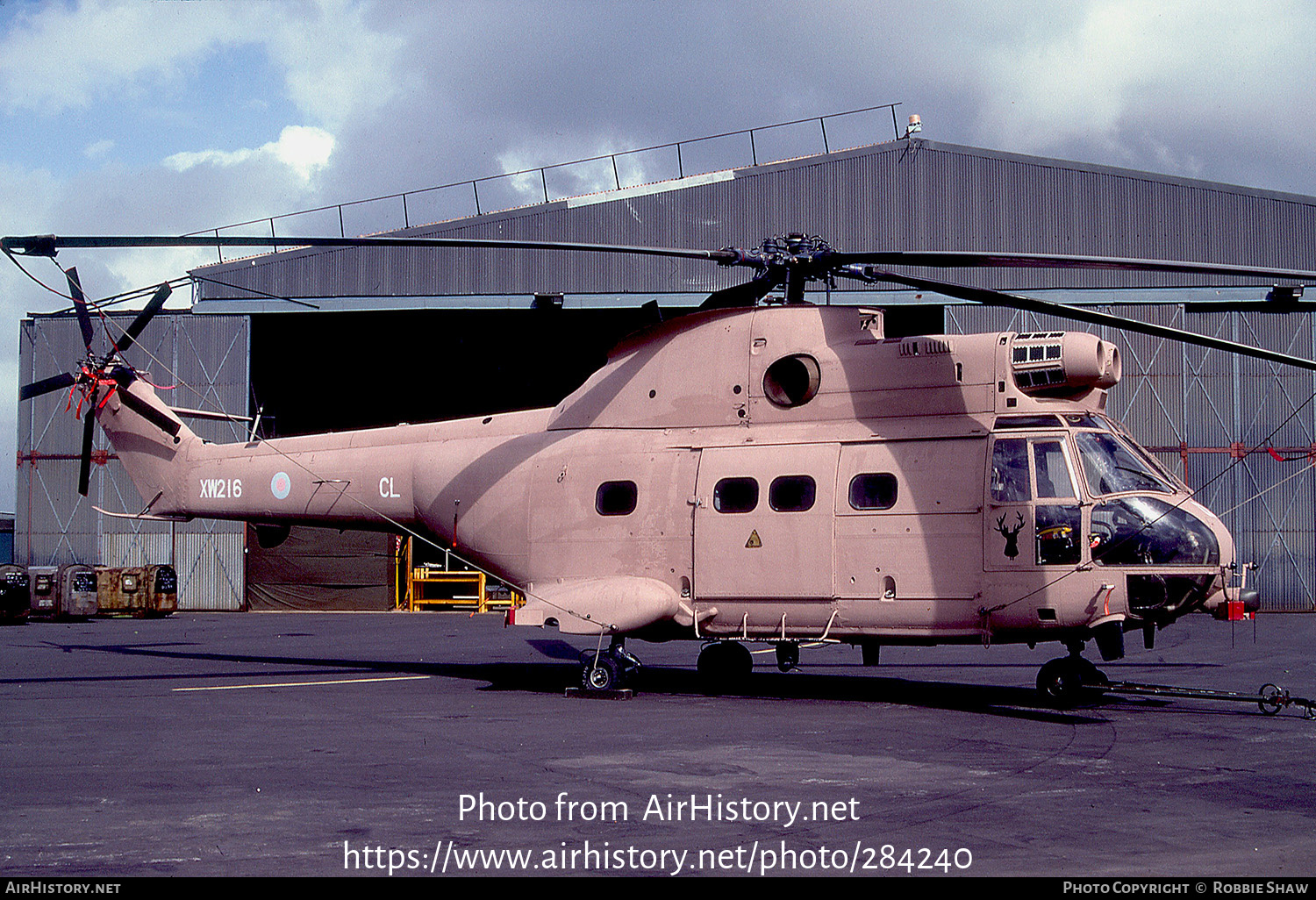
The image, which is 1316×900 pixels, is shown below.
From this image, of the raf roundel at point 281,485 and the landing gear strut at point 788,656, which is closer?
the landing gear strut at point 788,656

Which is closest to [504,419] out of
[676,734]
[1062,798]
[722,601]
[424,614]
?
[722,601]

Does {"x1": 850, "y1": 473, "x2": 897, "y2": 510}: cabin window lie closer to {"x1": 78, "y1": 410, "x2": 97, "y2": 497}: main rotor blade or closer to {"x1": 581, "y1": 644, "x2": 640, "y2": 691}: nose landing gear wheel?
{"x1": 581, "y1": 644, "x2": 640, "y2": 691}: nose landing gear wheel

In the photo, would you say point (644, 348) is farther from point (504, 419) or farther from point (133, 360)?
point (133, 360)

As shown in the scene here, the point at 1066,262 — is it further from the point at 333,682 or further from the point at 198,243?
the point at 333,682

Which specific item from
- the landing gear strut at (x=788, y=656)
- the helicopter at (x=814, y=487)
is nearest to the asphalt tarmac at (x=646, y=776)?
Answer: the landing gear strut at (x=788, y=656)

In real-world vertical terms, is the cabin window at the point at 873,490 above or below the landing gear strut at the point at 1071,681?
above

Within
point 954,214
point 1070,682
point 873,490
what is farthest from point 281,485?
point 954,214

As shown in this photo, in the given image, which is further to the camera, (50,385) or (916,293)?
(916,293)

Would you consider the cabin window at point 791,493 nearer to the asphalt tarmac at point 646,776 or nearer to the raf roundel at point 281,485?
the asphalt tarmac at point 646,776

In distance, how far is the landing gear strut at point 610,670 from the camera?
571 inches

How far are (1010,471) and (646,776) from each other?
6.17 meters

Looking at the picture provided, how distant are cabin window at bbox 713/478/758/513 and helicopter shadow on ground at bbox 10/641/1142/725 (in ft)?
8.15

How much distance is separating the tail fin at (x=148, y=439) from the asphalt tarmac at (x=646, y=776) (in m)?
3.03

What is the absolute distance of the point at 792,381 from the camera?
14383 millimetres
